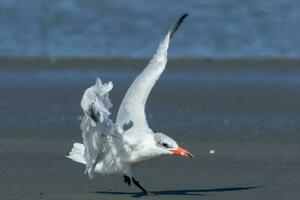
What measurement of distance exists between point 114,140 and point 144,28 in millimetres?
14537

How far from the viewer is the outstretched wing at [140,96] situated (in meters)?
11.6

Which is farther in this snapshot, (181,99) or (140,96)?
(181,99)

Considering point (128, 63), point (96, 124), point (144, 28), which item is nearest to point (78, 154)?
point (96, 124)

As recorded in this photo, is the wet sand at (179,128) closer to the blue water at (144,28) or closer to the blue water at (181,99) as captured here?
the blue water at (181,99)

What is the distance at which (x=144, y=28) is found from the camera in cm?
2547

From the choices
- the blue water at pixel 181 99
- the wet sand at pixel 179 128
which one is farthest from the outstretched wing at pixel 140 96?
the blue water at pixel 181 99

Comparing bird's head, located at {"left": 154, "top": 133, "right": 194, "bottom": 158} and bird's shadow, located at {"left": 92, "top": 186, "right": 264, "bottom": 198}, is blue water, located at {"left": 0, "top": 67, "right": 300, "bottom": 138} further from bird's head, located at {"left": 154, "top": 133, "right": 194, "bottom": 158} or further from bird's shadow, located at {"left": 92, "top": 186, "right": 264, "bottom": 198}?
bird's head, located at {"left": 154, "top": 133, "right": 194, "bottom": 158}

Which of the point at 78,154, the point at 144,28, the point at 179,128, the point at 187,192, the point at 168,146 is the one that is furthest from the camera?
the point at 144,28

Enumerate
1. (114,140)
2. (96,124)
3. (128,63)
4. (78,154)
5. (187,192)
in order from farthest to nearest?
(128,63), (187,192), (78,154), (114,140), (96,124)

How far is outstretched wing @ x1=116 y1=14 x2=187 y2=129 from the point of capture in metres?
11.6

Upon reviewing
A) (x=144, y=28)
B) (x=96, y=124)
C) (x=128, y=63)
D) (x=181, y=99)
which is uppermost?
(x=96, y=124)

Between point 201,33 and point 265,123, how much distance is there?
8.58 m

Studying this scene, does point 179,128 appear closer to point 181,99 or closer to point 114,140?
point 181,99

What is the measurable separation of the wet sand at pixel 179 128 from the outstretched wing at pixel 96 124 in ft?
1.28
